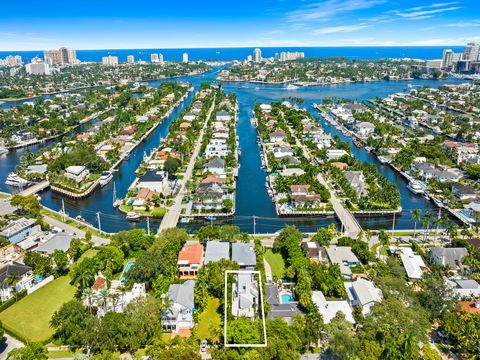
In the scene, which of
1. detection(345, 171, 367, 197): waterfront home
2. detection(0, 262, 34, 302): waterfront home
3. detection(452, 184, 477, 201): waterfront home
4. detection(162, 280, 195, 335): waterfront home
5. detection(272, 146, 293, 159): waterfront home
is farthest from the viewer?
detection(272, 146, 293, 159): waterfront home

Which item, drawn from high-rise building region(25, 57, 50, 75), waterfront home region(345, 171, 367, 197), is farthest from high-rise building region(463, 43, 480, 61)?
high-rise building region(25, 57, 50, 75)

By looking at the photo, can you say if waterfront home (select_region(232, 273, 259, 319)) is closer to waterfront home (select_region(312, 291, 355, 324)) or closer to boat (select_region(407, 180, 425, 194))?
waterfront home (select_region(312, 291, 355, 324))

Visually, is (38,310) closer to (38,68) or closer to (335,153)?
(335,153)

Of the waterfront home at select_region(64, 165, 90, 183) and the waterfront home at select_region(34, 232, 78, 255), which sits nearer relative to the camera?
the waterfront home at select_region(34, 232, 78, 255)

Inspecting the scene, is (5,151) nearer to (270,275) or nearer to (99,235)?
(99,235)

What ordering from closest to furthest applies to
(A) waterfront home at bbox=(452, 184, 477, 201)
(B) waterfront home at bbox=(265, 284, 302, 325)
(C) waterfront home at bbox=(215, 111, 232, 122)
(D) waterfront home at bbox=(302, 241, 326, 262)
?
(B) waterfront home at bbox=(265, 284, 302, 325) → (D) waterfront home at bbox=(302, 241, 326, 262) → (A) waterfront home at bbox=(452, 184, 477, 201) → (C) waterfront home at bbox=(215, 111, 232, 122)

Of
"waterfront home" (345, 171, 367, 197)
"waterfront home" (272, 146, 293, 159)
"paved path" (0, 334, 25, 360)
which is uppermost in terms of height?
"waterfront home" (272, 146, 293, 159)

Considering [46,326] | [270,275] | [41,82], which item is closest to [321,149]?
[270,275]
